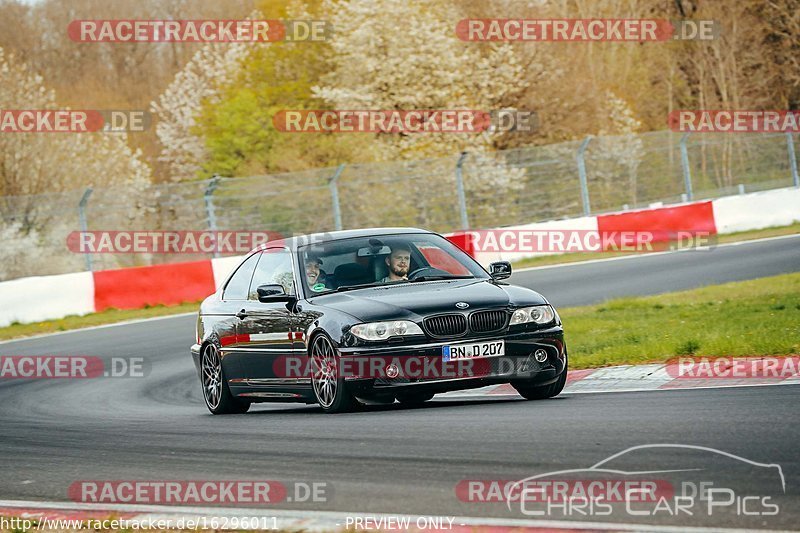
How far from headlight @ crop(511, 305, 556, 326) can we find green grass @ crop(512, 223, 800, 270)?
696 inches

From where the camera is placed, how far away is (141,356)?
17469mm

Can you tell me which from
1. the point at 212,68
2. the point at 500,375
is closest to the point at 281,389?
the point at 500,375

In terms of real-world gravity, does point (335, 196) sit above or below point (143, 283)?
above

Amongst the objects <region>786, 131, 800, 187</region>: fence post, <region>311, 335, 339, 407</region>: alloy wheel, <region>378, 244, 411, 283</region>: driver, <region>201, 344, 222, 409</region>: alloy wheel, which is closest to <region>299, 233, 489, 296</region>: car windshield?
<region>378, 244, 411, 283</region>: driver

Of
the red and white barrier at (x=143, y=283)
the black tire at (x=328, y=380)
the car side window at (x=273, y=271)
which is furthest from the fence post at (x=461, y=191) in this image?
the black tire at (x=328, y=380)

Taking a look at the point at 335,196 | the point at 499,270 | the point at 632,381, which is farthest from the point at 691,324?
the point at 335,196

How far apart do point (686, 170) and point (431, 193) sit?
245 inches

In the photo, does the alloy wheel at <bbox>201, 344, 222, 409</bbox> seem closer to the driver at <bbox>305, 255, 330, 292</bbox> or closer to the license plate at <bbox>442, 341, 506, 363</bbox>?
the driver at <bbox>305, 255, 330, 292</bbox>

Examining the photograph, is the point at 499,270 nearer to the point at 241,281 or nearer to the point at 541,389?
the point at 541,389

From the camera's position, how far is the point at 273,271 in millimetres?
10953

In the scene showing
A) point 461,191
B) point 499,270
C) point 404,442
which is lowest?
point 404,442

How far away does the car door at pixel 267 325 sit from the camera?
34.2 ft

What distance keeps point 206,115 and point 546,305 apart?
4348cm

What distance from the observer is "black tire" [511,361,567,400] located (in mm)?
9836
